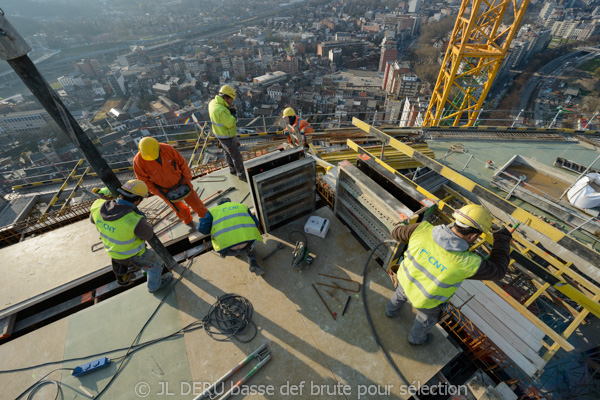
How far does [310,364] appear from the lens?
12.8 feet

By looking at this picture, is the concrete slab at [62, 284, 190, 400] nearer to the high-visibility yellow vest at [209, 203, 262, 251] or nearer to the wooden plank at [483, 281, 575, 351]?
the high-visibility yellow vest at [209, 203, 262, 251]

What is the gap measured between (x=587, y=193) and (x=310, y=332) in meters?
8.45

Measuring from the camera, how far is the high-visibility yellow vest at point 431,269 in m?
2.97

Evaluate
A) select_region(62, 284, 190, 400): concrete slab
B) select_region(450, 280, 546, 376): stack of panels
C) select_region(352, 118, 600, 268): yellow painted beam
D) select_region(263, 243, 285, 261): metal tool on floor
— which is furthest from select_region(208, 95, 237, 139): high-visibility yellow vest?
select_region(450, 280, 546, 376): stack of panels

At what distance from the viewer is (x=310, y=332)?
4.22m

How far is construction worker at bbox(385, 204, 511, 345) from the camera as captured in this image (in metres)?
2.95

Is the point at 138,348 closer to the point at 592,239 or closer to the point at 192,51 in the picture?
the point at 592,239

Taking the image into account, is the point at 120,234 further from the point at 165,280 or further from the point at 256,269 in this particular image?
the point at 256,269

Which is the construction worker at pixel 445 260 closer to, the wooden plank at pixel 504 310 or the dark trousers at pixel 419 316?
the dark trousers at pixel 419 316

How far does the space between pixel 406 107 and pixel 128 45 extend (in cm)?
12108

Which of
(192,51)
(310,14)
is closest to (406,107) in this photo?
(192,51)

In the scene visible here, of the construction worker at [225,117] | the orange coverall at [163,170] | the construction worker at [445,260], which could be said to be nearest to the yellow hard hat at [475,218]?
the construction worker at [445,260]

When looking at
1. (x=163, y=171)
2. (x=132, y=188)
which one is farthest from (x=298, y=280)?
(x=163, y=171)

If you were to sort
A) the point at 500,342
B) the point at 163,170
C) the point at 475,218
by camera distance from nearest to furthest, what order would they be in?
1. the point at 475,218
2. the point at 500,342
3. the point at 163,170
